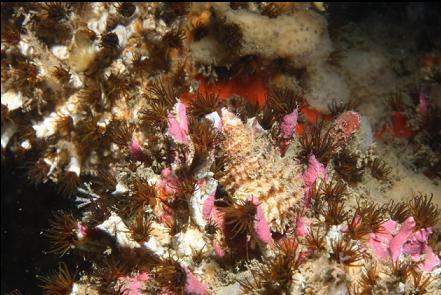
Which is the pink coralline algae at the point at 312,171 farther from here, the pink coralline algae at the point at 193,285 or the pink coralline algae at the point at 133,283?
the pink coralline algae at the point at 133,283

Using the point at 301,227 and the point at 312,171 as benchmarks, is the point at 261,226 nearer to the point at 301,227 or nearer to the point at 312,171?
the point at 301,227

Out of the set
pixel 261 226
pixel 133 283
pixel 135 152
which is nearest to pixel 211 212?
pixel 261 226

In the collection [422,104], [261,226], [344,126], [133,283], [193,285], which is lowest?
[133,283]

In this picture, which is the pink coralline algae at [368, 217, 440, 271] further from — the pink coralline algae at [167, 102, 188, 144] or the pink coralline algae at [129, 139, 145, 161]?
the pink coralline algae at [129, 139, 145, 161]

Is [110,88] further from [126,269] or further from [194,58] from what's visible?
[126,269]

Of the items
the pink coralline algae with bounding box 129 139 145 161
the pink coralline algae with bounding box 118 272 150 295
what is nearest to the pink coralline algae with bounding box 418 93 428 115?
the pink coralline algae with bounding box 129 139 145 161

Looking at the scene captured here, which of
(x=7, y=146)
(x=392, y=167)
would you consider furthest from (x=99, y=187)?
(x=392, y=167)
